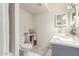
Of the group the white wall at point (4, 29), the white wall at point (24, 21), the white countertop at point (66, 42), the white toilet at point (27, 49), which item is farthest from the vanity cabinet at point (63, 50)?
the white wall at point (4, 29)

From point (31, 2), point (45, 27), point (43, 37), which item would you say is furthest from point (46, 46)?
point (31, 2)

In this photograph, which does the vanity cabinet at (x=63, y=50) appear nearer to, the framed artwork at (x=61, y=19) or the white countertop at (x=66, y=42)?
the white countertop at (x=66, y=42)

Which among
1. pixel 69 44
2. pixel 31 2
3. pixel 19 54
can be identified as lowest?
pixel 19 54

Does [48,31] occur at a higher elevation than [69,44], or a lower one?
higher

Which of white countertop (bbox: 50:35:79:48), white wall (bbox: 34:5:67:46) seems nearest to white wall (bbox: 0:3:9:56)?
white wall (bbox: 34:5:67:46)

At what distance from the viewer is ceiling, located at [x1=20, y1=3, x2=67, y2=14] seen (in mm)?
1410

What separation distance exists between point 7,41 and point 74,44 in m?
0.71

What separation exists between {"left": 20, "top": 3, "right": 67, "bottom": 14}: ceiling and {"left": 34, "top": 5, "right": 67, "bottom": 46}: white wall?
11 mm

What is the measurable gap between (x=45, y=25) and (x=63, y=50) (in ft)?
1.08

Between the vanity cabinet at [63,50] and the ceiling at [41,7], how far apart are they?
1.32 feet

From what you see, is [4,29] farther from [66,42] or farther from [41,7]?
[66,42]

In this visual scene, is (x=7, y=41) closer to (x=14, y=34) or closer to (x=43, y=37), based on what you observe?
(x=14, y=34)

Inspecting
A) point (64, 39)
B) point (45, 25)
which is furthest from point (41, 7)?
point (64, 39)

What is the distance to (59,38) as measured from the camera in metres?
1.41
